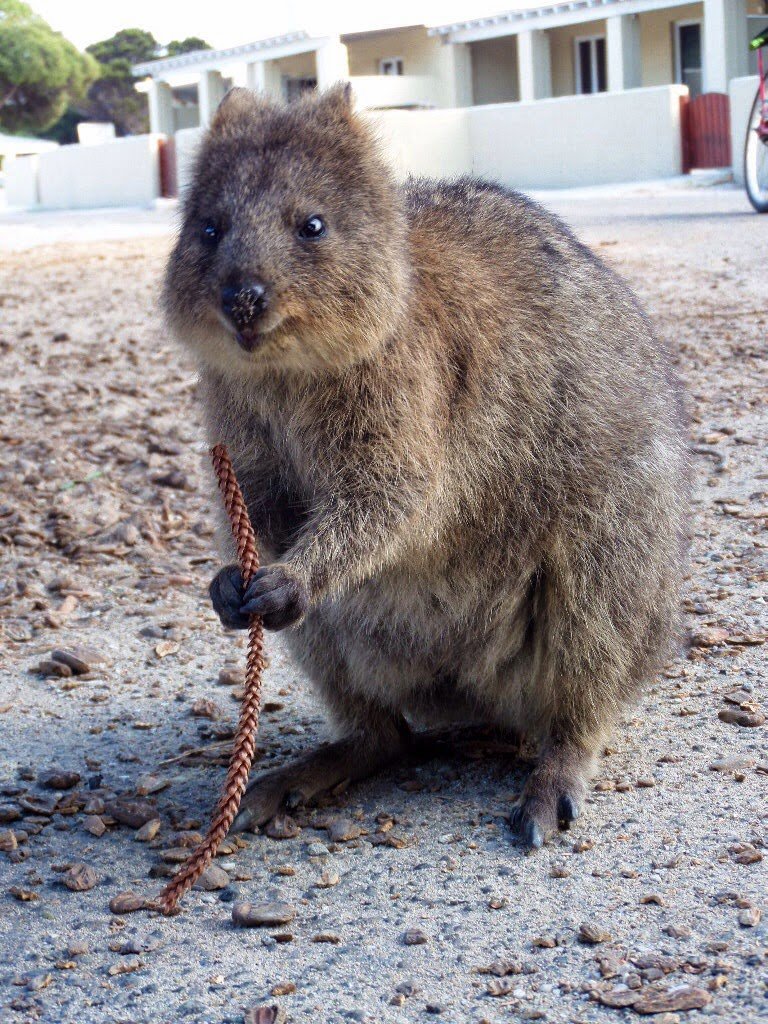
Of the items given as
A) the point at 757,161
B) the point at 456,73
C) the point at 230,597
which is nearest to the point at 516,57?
the point at 456,73

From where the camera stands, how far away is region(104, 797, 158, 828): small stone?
355 centimetres

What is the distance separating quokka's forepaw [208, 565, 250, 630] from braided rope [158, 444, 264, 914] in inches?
0.9

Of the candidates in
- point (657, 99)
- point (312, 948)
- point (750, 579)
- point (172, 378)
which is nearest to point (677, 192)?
point (657, 99)

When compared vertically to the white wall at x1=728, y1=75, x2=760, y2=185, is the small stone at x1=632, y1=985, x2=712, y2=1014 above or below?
below

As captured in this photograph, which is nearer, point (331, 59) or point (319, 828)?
point (319, 828)

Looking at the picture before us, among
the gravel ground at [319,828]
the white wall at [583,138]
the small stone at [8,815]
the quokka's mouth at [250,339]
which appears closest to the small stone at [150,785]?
the gravel ground at [319,828]

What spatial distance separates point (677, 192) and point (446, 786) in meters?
16.9

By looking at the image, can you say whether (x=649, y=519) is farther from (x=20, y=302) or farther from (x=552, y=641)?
(x=20, y=302)

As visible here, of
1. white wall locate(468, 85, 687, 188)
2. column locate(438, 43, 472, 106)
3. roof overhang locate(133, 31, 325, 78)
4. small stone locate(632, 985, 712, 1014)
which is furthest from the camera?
roof overhang locate(133, 31, 325, 78)

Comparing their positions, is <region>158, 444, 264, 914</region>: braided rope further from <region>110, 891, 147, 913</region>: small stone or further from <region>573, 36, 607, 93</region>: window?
<region>573, 36, 607, 93</region>: window

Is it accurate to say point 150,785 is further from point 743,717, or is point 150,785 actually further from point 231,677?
point 743,717

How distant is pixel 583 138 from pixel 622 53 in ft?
11.8

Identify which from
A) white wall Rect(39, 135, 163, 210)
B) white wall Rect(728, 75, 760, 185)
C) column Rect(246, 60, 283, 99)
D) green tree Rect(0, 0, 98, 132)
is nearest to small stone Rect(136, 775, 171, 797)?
white wall Rect(728, 75, 760, 185)

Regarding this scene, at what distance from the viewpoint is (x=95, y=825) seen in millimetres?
3523
